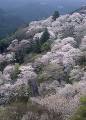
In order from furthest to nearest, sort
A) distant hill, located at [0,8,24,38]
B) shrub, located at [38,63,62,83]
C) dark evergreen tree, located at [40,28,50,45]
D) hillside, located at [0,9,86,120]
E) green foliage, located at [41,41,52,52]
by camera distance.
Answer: distant hill, located at [0,8,24,38] → dark evergreen tree, located at [40,28,50,45] → green foliage, located at [41,41,52,52] → shrub, located at [38,63,62,83] → hillside, located at [0,9,86,120]

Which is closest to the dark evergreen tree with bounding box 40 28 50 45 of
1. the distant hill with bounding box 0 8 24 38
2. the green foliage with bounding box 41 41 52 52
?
the green foliage with bounding box 41 41 52 52

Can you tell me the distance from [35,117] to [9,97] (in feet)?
29.5

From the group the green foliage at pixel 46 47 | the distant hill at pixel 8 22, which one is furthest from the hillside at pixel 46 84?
the distant hill at pixel 8 22

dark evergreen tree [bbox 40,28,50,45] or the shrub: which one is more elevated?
dark evergreen tree [bbox 40,28,50,45]

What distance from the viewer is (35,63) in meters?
26.7

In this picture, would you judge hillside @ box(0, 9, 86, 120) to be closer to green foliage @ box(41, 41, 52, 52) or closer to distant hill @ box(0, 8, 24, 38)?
green foliage @ box(41, 41, 52, 52)

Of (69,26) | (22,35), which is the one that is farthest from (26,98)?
(22,35)

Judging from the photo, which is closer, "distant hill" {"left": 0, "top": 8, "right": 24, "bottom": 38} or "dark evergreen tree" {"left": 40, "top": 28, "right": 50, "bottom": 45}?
"dark evergreen tree" {"left": 40, "top": 28, "right": 50, "bottom": 45}

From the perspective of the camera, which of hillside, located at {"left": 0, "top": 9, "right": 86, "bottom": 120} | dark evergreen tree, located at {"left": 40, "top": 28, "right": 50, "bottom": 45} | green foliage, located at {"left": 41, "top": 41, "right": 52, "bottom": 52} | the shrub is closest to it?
hillside, located at {"left": 0, "top": 9, "right": 86, "bottom": 120}

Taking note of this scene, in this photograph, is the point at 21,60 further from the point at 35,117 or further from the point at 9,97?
the point at 35,117

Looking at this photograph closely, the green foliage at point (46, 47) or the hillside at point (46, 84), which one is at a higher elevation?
the green foliage at point (46, 47)

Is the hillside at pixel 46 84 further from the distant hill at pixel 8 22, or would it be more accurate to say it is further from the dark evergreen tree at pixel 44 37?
the distant hill at pixel 8 22

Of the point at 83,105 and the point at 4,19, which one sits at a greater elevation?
the point at 4,19

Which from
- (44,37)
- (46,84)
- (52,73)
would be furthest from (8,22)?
(46,84)
